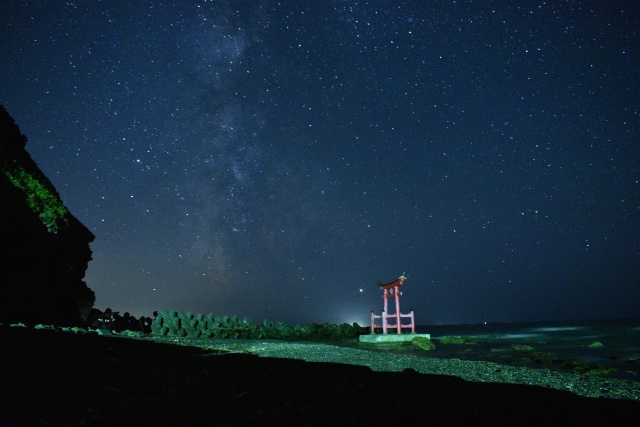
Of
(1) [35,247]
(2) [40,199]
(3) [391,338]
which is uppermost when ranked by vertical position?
(2) [40,199]

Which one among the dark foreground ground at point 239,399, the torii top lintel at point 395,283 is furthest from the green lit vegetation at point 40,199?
the torii top lintel at point 395,283

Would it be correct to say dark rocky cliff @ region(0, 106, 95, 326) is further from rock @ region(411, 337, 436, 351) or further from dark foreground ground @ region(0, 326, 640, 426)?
rock @ region(411, 337, 436, 351)

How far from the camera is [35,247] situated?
14.7m

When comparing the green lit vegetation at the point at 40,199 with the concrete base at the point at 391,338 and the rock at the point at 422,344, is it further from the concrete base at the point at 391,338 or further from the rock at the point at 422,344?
the rock at the point at 422,344

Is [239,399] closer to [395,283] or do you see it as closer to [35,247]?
[35,247]

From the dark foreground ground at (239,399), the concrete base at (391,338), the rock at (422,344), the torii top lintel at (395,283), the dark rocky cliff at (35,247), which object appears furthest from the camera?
the torii top lintel at (395,283)

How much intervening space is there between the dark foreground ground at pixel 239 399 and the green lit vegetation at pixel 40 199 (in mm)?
11200

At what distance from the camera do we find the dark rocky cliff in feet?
44.2

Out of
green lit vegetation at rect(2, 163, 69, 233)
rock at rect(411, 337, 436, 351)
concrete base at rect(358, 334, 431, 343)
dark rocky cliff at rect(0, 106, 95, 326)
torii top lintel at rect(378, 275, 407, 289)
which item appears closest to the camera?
dark rocky cliff at rect(0, 106, 95, 326)

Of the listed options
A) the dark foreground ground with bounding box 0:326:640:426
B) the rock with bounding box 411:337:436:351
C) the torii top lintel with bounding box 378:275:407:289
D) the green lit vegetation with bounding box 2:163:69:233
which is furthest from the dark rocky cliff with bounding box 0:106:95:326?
the torii top lintel with bounding box 378:275:407:289

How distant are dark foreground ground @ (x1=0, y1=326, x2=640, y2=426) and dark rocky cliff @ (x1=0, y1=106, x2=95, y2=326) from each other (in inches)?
345

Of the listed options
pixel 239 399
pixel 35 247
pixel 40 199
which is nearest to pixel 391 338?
pixel 35 247

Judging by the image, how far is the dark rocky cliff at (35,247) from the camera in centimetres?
1348

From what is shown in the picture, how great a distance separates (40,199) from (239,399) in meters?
16.0
